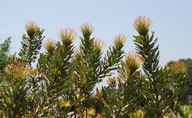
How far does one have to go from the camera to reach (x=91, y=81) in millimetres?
3537

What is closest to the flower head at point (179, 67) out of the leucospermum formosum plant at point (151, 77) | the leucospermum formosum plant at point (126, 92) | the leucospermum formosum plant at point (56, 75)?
the leucospermum formosum plant at point (151, 77)

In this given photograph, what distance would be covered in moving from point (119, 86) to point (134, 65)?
0.38 metres

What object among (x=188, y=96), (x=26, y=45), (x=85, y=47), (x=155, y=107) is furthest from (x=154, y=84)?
(x=188, y=96)

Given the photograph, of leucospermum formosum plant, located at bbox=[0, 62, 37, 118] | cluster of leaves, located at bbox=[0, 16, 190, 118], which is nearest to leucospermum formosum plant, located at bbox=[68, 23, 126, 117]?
cluster of leaves, located at bbox=[0, 16, 190, 118]

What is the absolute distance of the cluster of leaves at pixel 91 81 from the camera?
104 inches

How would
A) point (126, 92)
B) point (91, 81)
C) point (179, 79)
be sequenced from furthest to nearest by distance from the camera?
point (179, 79) < point (91, 81) < point (126, 92)

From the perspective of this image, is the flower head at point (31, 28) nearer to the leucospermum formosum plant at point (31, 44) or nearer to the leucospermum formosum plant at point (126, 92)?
the leucospermum formosum plant at point (31, 44)

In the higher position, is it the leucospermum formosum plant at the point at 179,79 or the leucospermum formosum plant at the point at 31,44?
the leucospermum formosum plant at the point at 31,44

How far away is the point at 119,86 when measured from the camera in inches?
119

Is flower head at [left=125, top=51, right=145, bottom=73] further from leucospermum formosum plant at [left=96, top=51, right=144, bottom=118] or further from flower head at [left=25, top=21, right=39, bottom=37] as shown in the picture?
flower head at [left=25, top=21, right=39, bottom=37]

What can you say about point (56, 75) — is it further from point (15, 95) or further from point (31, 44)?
point (31, 44)

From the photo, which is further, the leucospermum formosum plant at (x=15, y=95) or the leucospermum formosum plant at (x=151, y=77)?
the leucospermum formosum plant at (x=151, y=77)

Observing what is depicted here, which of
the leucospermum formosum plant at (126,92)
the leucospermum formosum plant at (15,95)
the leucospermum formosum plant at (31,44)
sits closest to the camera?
the leucospermum formosum plant at (15,95)

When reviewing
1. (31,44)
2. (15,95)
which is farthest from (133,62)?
(31,44)
